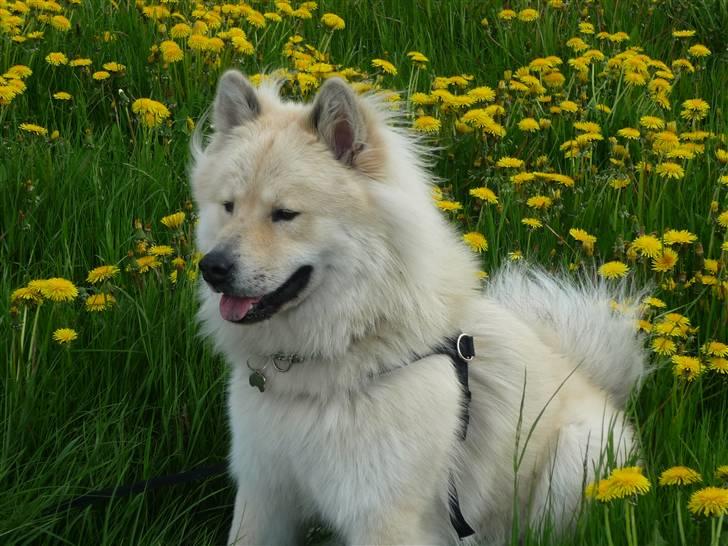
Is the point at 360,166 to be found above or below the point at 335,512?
above

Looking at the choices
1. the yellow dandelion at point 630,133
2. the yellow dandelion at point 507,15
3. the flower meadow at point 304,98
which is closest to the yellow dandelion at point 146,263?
the flower meadow at point 304,98

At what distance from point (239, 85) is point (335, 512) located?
1.30 m

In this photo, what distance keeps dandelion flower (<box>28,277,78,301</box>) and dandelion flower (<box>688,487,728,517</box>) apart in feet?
6.56

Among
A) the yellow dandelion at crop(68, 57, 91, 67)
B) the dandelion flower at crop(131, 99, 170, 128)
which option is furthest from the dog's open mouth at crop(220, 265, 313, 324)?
the yellow dandelion at crop(68, 57, 91, 67)

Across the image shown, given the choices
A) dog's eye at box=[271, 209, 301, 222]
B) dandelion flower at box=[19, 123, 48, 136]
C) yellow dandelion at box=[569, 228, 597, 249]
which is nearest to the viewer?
dog's eye at box=[271, 209, 301, 222]

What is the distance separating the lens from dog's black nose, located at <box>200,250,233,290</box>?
100 inches

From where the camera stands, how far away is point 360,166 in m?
2.74

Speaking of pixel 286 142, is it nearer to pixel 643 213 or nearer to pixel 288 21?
pixel 643 213

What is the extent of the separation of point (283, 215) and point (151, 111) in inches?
74.5

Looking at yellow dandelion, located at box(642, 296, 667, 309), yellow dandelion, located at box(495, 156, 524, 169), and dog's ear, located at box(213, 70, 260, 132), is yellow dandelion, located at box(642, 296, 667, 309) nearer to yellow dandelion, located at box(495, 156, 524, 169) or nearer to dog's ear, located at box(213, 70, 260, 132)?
yellow dandelion, located at box(495, 156, 524, 169)

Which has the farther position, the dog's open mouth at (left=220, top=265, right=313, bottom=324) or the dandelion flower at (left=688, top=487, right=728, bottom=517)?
the dog's open mouth at (left=220, top=265, right=313, bottom=324)

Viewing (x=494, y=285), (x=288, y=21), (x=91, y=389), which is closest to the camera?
(x=91, y=389)

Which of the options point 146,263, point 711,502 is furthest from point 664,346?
point 146,263

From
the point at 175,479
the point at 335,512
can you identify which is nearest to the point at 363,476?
the point at 335,512
